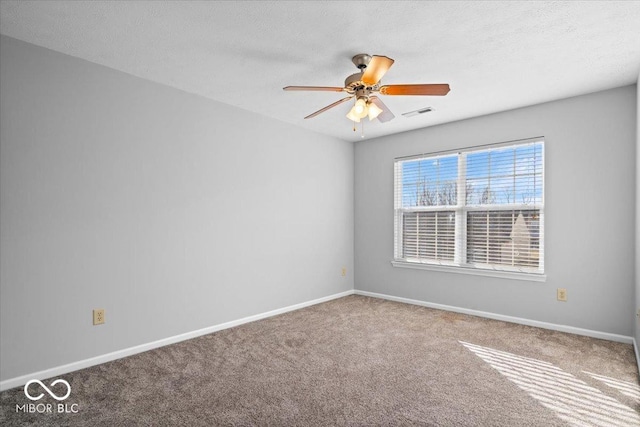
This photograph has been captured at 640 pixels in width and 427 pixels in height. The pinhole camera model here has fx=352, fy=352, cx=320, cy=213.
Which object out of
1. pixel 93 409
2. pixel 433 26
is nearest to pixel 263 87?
pixel 433 26

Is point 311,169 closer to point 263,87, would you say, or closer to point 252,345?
point 263,87

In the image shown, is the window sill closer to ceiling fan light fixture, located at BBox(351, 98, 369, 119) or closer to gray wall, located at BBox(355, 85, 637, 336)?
gray wall, located at BBox(355, 85, 637, 336)

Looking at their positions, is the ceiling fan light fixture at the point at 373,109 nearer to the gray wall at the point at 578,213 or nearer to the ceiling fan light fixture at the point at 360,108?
the ceiling fan light fixture at the point at 360,108

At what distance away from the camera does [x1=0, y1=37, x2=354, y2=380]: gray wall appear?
7.95ft

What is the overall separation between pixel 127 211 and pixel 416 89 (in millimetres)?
2481

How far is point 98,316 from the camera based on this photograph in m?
2.76

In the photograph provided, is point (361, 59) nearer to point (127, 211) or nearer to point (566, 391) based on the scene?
point (127, 211)

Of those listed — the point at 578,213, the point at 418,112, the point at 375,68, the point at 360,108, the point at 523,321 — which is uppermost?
the point at 418,112

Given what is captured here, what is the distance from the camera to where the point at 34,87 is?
248cm

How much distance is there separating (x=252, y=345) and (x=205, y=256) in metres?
1.00

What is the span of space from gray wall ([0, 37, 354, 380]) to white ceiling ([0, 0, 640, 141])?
31 centimetres

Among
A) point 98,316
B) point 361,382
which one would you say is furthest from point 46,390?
point 361,382

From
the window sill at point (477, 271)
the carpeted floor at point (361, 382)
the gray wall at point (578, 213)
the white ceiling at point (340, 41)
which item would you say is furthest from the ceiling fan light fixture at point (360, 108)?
the window sill at point (477, 271)

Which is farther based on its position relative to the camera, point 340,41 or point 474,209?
point 474,209
